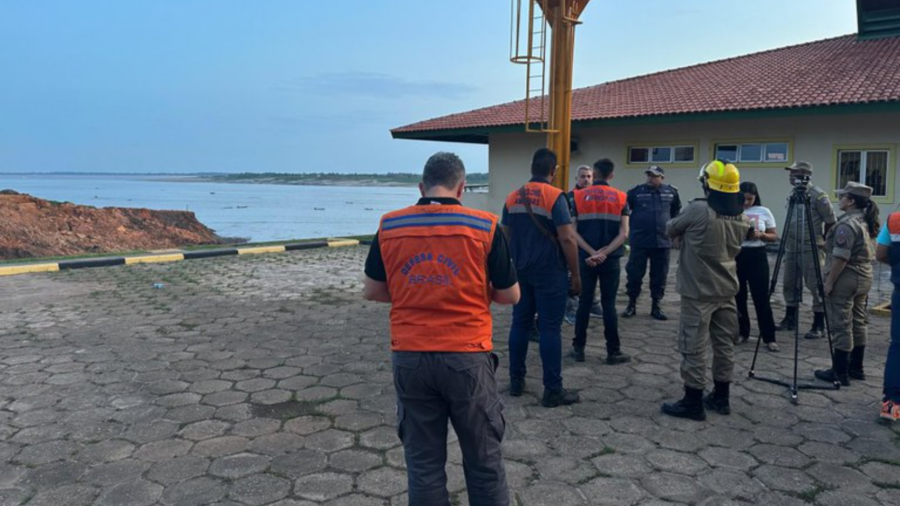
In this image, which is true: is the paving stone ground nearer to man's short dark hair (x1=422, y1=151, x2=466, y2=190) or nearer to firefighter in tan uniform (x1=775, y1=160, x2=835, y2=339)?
firefighter in tan uniform (x1=775, y1=160, x2=835, y2=339)

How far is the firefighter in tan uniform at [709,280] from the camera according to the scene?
4367 millimetres

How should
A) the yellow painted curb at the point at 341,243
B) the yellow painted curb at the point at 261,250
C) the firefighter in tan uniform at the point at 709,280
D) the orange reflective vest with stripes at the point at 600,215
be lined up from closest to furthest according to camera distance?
the firefighter in tan uniform at the point at 709,280 < the orange reflective vest with stripes at the point at 600,215 < the yellow painted curb at the point at 261,250 < the yellow painted curb at the point at 341,243

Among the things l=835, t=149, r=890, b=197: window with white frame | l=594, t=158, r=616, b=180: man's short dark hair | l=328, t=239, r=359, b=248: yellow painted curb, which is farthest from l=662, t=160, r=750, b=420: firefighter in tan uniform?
l=328, t=239, r=359, b=248: yellow painted curb

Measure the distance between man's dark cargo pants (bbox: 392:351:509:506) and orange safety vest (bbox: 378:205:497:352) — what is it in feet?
0.25

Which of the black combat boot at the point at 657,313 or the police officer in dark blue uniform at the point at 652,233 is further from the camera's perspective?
the black combat boot at the point at 657,313

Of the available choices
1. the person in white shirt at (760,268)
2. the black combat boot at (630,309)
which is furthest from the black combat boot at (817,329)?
the black combat boot at (630,309)

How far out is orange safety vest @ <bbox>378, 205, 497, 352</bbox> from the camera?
2.65 meters

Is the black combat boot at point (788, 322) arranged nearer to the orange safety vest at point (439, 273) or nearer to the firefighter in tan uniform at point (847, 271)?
the firefighter in tan uniform at point (847, 271)

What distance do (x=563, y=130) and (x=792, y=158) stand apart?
8.84m

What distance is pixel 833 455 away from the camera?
388cm

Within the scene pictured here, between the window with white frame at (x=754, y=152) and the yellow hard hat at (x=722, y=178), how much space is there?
39.8 ft

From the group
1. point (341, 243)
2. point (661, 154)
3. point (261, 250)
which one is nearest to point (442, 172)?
point (261, 250)

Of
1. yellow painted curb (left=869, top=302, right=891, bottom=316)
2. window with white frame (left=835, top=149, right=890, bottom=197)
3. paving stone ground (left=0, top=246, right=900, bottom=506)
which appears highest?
window with white frame (left=835, top=149, right=890, bottom=197)

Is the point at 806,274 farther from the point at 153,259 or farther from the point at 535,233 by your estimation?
the point at 153,259
